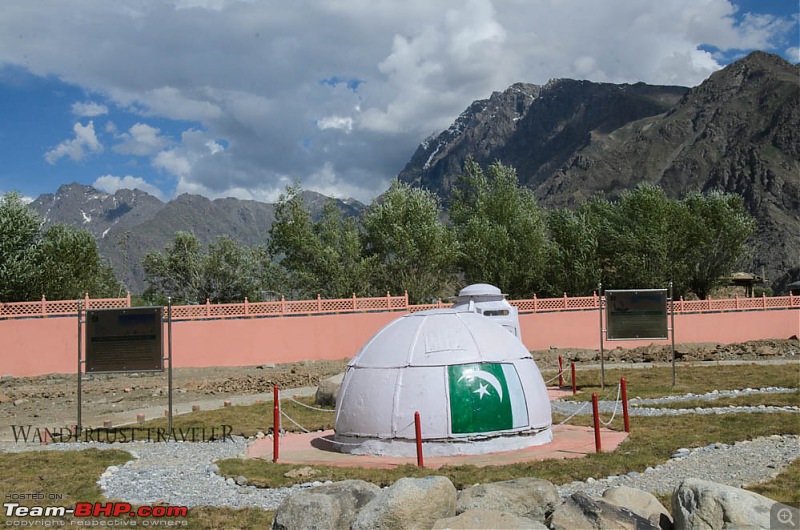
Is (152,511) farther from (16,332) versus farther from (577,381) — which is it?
(16,332)

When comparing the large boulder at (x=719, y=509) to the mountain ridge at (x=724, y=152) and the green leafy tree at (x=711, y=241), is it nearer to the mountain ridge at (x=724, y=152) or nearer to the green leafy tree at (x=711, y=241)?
the green leafy tree at (x=711, y=241)

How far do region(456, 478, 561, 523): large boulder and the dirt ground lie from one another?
12.5 meters

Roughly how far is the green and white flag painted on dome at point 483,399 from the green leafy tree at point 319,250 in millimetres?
26436

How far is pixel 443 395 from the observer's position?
11.6 metres

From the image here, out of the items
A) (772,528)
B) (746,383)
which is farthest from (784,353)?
(772,528)

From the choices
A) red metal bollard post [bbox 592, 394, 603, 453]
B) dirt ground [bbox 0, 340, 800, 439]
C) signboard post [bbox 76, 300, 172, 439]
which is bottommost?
dirt ground [bbox 0, 340, 800, 439]

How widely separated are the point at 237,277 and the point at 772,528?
39.9 meters

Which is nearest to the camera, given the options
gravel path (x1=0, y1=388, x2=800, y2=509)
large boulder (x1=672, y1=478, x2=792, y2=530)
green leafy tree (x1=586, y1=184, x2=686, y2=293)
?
large boulder (x1=672, y1=478, x2=792, y2=530)

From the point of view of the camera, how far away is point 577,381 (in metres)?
22.9

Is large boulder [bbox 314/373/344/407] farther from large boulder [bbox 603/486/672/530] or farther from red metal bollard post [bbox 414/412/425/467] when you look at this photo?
large boulder [bbox 603/486/672/530]

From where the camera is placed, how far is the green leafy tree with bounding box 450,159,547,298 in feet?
132

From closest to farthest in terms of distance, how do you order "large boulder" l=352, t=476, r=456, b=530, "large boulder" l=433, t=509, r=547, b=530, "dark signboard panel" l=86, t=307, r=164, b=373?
"large boulder" l=433, t=509, r=547, b=530 → "large boulder" l=352, t=476, r=456, b=530 → "dark signboard panel" l=86, t=307, r=164, b=373

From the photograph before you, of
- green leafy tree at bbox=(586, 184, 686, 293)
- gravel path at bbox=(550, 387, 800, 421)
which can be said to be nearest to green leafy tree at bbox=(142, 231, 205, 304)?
green leafy tree at bbox=(586, 184, 686, 293)

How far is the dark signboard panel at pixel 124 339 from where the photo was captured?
1488 centimetres
